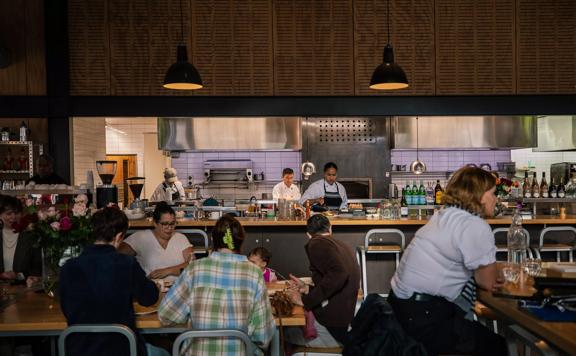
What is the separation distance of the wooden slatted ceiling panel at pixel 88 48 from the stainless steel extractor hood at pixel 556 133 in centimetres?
749

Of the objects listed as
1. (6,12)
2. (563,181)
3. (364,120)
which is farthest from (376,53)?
(6,12)

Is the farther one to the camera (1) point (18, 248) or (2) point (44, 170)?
(2) point (44, 170)

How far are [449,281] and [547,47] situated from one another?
20.0 ft

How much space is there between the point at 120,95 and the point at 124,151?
229 inches

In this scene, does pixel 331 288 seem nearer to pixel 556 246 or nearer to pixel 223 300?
pixel 223 300

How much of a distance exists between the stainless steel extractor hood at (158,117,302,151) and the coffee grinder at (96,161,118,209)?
477 cm

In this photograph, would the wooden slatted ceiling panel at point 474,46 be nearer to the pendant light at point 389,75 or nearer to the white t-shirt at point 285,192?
the pendant light at point 389,75

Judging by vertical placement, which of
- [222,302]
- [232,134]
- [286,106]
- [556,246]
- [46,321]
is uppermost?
[286,106]

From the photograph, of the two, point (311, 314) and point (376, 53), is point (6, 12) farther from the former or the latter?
point (311, 314)

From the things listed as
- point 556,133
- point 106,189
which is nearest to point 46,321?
point 106,189

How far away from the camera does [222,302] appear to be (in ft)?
8.89

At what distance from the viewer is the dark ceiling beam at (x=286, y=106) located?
7.50m

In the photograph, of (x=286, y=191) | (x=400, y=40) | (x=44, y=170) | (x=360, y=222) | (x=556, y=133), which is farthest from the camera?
(x=556, y=133)

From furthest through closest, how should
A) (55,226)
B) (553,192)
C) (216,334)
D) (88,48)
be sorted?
(553,192)
(88,48)
(55,226)
(216,334)
